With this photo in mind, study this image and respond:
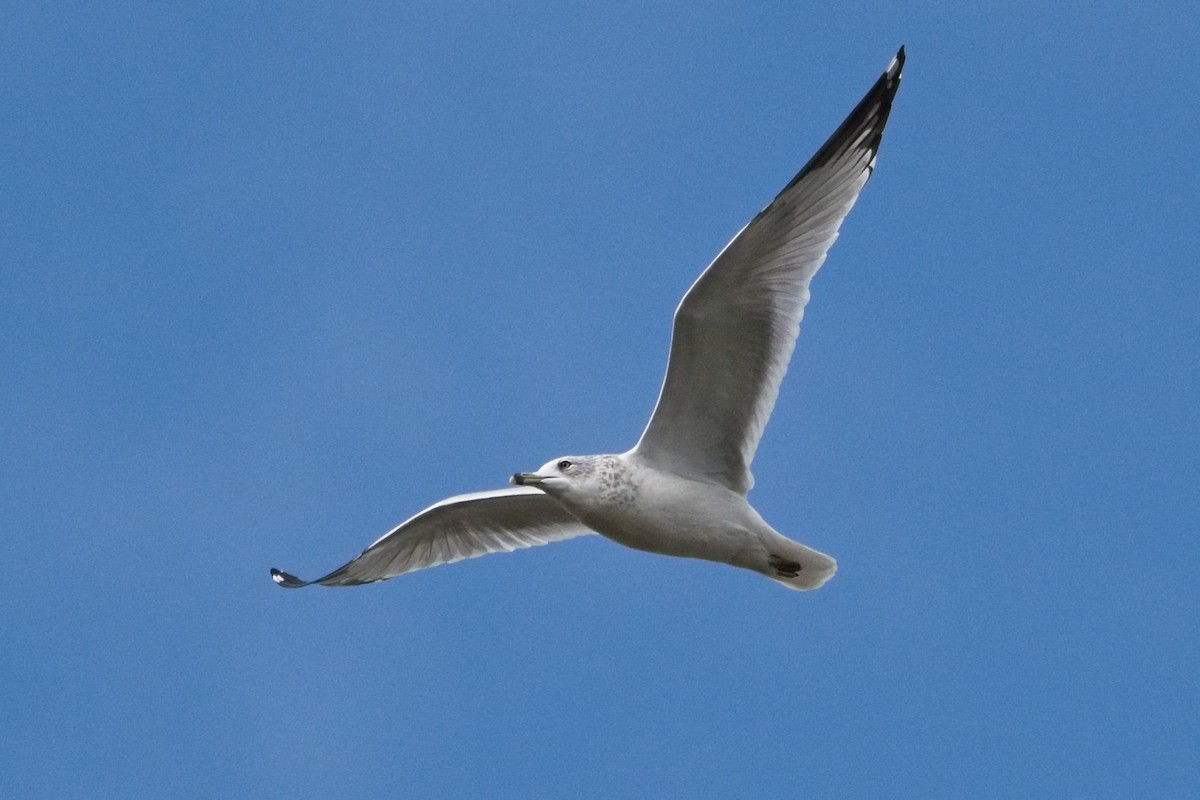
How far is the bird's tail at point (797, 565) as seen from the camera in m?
10.1

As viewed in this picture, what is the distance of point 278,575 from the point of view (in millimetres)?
12625

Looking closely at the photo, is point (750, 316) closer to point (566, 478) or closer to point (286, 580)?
point (566, 478)

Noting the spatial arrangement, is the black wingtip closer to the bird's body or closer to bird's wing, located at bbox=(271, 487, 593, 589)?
bird's wing, located at bbox=(271, 487, 593, 589)

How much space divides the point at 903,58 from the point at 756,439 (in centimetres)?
222

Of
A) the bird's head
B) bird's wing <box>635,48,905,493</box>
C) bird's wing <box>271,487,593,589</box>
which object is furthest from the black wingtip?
bird's wing <box>635,48,905,493</box>

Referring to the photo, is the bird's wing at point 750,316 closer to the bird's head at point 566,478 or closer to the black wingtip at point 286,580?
the bird's head at point 566,478

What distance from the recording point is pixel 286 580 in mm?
12539

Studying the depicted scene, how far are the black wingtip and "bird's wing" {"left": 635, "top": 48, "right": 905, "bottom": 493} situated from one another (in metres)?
3.36

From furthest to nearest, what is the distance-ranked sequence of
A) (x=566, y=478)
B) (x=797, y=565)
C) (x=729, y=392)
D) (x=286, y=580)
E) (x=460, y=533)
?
(x=286, y=580)
(x=460, y=533)
(x=797, y=565)
(x=729, y=392)
(x=566, y=478)

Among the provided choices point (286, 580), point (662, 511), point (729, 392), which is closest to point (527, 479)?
point (662, 511)

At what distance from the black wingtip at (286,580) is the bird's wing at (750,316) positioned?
3358 mm

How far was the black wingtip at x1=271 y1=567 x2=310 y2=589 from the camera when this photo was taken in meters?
12.4

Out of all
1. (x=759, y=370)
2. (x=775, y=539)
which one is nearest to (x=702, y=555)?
(x=775, y=539)

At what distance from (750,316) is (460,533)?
3005mm
